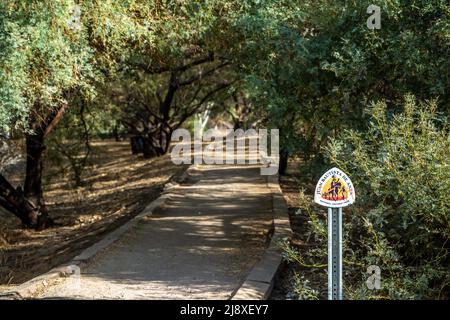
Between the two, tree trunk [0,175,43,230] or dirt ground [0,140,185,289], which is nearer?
dirt ground [0,140,185,289]

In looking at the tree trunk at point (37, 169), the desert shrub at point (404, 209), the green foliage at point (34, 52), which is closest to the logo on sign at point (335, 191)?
the desert shrub at point (404, 209)

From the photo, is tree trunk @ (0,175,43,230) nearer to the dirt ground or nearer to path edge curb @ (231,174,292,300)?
the dirt ground

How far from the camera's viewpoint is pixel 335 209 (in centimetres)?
530

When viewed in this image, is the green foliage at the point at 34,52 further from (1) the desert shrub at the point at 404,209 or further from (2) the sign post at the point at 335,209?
(2) the sign post at the point at 335,209

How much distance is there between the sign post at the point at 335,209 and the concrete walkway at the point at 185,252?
2577 millimetres

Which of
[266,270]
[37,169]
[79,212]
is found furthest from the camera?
[79,212]

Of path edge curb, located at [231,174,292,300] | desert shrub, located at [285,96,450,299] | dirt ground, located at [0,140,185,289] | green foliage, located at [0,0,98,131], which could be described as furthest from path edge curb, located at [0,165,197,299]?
desert shrub, located at [285,96,450,299]

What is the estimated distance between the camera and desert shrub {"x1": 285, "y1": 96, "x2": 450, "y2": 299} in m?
6.50

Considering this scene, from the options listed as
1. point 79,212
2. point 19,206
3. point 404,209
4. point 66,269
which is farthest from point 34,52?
point 79,212

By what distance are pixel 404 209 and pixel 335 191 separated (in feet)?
5.80

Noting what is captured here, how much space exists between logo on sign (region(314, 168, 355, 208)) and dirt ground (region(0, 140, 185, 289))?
17.8ft

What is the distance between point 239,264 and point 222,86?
43.1 ft

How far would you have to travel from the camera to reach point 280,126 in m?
9.80

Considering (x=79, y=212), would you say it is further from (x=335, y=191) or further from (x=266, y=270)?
(x=335, y=191)
